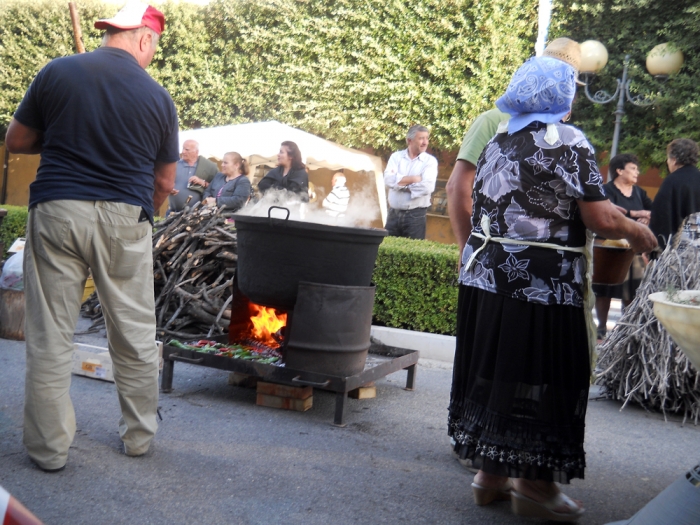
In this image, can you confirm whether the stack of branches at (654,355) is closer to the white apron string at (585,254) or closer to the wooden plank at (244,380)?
the white apron string at (585,254)

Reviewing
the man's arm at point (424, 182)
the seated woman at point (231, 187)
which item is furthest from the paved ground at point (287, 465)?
the man's arm at point (424, 182)

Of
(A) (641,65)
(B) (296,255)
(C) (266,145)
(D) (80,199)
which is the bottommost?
(B) (296,255)

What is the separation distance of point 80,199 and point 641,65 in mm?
14588

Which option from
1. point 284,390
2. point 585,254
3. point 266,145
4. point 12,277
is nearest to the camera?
point 585,254

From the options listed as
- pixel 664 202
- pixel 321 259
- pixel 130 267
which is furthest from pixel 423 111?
pixel 130 267

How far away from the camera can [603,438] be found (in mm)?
4750

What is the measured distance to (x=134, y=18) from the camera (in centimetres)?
349

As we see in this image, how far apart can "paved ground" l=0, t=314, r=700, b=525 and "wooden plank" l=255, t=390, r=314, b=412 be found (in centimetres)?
5

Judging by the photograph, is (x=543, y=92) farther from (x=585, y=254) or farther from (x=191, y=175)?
(x=191, y=175)

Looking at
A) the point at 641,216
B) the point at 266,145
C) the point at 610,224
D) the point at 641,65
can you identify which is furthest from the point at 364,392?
the point at 641,65

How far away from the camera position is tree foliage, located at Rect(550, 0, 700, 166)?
14.7 m

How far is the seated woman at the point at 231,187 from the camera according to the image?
27.0 feet

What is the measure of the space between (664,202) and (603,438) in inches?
127

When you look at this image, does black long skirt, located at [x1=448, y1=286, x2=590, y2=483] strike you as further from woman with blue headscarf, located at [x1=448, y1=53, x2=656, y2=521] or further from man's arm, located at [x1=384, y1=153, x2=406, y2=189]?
man's arm, located at [x1=384, y1=153, x2=406, y2=189]
